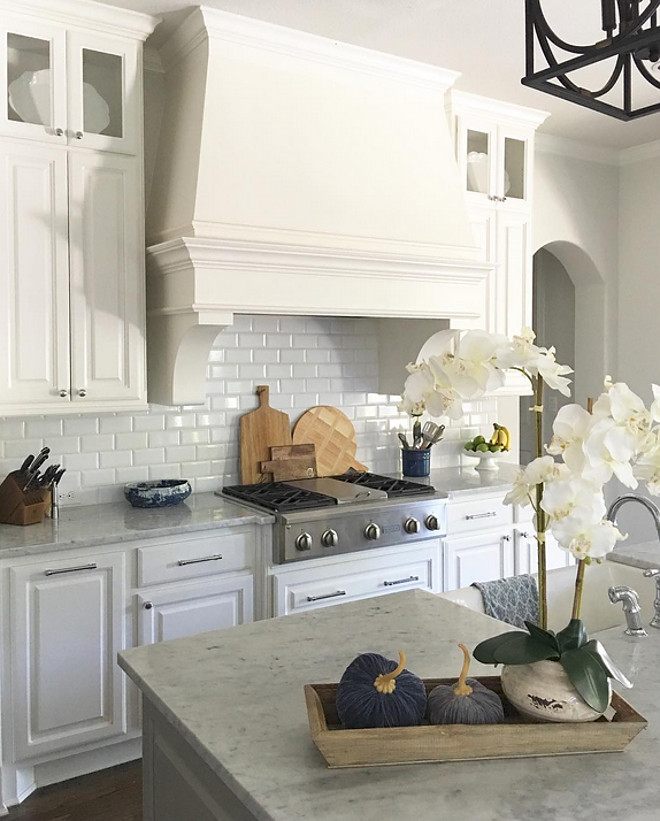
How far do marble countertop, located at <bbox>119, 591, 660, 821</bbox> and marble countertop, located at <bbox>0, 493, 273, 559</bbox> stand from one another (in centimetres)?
121

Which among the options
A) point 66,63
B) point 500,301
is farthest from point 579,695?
point 500,301

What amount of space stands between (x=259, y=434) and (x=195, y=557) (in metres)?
0.92

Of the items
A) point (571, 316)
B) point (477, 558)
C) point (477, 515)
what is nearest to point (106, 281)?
point (477, 515)

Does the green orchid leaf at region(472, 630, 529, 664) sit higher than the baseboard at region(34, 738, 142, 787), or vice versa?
the green orchid leaf at region(472, 630, 529, 664)

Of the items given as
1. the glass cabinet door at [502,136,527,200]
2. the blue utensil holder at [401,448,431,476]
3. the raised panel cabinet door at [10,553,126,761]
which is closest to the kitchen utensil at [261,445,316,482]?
the blue utensil holder at [401,448,431,476]

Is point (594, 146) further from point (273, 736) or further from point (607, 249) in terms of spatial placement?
point (273, 736)

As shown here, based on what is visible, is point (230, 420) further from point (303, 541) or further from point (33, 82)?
point (33, 82)

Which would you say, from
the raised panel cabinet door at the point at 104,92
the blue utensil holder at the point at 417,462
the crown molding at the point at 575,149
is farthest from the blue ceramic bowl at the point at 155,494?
the crown molding at the point at 575,149

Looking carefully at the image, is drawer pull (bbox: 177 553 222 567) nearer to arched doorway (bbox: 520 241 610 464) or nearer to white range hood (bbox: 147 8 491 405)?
white range hood (bbox: 147 8 491 405)

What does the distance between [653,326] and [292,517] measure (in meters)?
3.22

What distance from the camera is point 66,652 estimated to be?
297 centimetres

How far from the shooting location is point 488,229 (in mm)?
4344

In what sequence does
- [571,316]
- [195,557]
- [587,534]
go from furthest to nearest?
[571,316]
[195,557]
[587,534]

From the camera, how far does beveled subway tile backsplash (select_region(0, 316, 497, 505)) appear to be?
3504 mm
